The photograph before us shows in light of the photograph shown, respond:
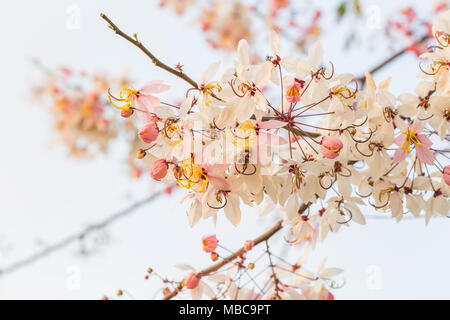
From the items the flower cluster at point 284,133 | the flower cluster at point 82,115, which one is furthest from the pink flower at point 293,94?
the flower cluster at point 82,115

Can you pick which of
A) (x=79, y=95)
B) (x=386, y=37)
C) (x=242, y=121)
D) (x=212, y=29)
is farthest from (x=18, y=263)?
(x=386, y=37)

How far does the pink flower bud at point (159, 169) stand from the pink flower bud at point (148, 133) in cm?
4

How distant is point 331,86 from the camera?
0.65m

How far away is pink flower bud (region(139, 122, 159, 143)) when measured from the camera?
0.63 meters

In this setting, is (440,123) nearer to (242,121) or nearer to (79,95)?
(242,121)

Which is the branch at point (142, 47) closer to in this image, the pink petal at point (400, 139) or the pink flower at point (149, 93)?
the pink flower at point (149, 93)

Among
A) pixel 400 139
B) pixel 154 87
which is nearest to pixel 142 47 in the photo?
pixel 154 87

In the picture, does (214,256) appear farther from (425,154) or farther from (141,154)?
(425,154)

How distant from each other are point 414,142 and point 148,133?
427 mm

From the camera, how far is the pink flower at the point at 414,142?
0.68 m

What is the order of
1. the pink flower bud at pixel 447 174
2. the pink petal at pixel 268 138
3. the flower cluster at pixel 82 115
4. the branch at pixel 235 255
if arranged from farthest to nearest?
the flower cluster at pixel 82 115, the branch at pixel 235 255, the pink flower bud at pixel 447 174, the pink petal at pixel 268 138

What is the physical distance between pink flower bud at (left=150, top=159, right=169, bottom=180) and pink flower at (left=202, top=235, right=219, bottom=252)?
0.95ft
